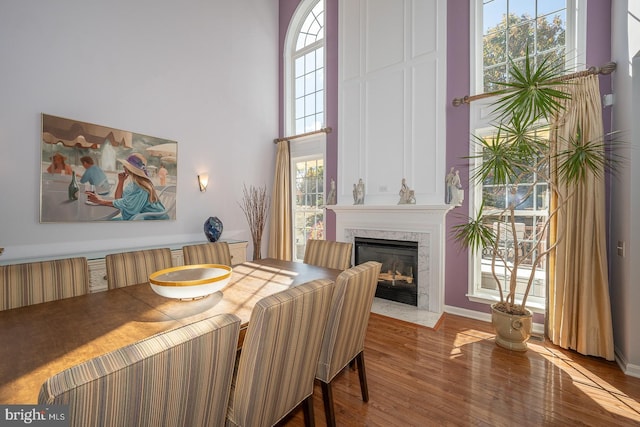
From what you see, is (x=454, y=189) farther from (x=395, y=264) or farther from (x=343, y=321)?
(x=343, y=321)

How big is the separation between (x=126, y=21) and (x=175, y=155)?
1585mm

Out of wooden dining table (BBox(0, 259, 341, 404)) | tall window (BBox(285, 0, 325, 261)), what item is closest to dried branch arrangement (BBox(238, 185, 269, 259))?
tall window (BBox(285, 0, 325, 261))

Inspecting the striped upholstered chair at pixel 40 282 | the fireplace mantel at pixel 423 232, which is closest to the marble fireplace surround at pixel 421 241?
the fireplace mantel at pixel 423 232

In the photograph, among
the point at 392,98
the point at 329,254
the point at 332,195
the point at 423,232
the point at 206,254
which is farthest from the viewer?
the point at 332,195

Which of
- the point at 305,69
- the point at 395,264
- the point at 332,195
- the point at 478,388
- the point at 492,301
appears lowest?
the point at 478,388

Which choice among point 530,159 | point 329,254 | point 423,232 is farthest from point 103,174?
point 530,159

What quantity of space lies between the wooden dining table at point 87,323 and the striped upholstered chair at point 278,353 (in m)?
0.27

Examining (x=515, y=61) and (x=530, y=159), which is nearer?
Result: (x=530, y=159)

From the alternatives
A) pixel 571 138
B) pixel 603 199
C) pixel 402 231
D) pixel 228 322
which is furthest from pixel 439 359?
pixel 571 138

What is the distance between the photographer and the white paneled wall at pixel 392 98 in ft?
10.7

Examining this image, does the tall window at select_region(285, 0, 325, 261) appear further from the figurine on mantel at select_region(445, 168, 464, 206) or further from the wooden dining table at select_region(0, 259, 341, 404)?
the wooden dining table at select_region(0, 259, 341, 404)

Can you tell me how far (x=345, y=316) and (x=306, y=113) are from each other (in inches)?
161

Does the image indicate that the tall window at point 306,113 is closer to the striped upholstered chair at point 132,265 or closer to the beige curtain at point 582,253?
the striped upholstered chair at point 132,265

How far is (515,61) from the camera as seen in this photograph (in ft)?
9.80
